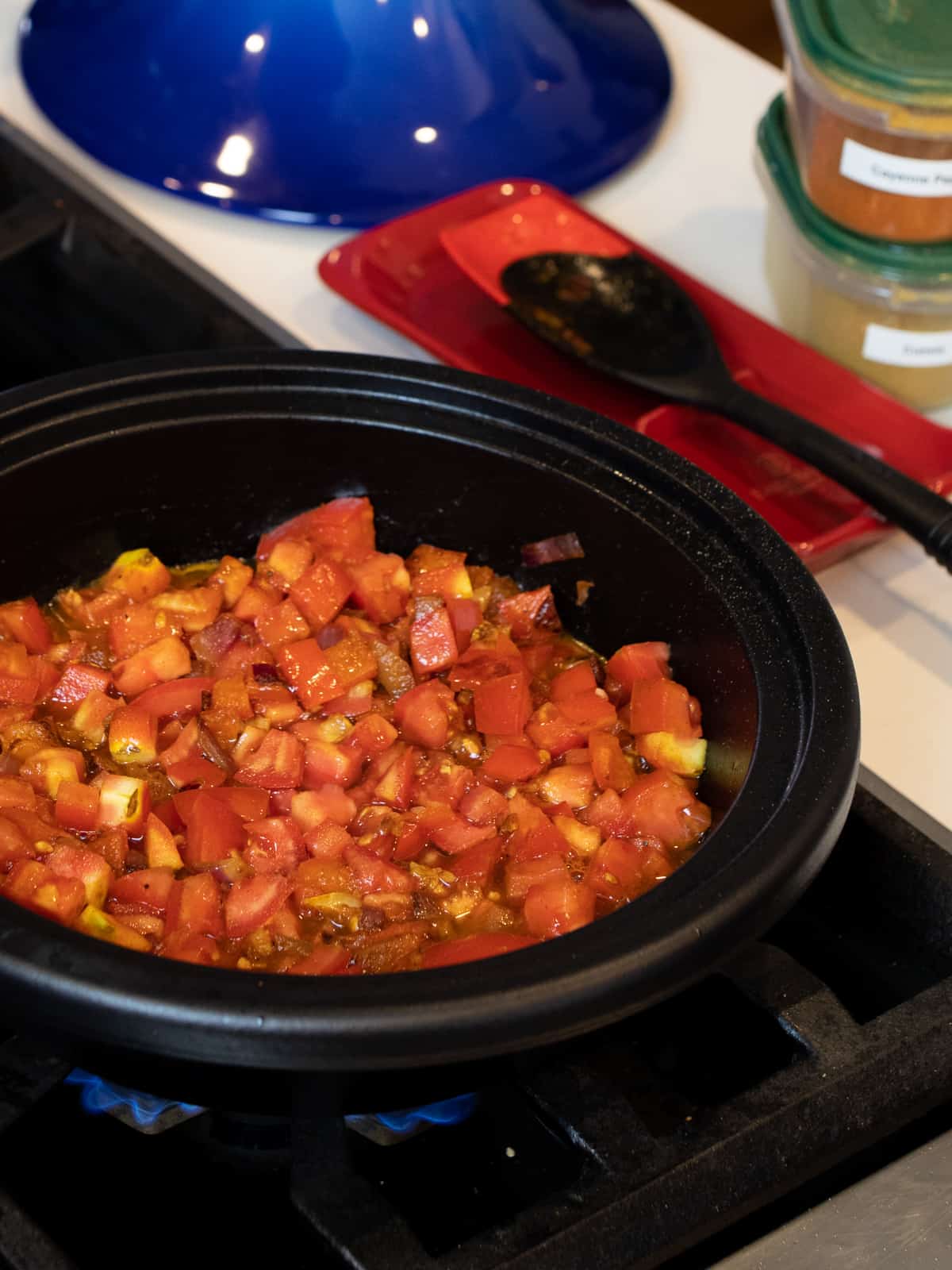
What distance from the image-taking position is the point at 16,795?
104 cm

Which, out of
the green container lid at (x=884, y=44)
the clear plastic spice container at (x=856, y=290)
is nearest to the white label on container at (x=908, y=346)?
the clear plastic spice container at (x=856, y=290)

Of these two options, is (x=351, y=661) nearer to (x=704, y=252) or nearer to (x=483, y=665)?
(x=483, y=665)

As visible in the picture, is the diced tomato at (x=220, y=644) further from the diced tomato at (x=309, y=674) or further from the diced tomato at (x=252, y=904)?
the diced tomato at (x=252, y=904)

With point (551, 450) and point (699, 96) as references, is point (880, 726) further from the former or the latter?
point (699, 96)

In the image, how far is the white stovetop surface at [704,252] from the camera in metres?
1.28

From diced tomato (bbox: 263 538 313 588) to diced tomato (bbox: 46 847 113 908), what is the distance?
0.34 metres

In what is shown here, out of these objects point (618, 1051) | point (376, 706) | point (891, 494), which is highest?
point (891, 494)

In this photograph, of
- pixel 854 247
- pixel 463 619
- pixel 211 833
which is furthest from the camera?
pixel 854 247

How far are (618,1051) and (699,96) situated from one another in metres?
1.41

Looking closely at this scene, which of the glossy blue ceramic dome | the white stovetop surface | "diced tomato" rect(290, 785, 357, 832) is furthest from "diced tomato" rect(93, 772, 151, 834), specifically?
the glossy blue ceramic dome

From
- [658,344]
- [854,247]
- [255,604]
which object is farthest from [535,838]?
[854,247]

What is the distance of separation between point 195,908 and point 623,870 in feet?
0.97

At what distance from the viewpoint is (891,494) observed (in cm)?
130

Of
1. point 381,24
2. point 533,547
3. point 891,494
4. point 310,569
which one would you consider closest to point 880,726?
point 891,494
